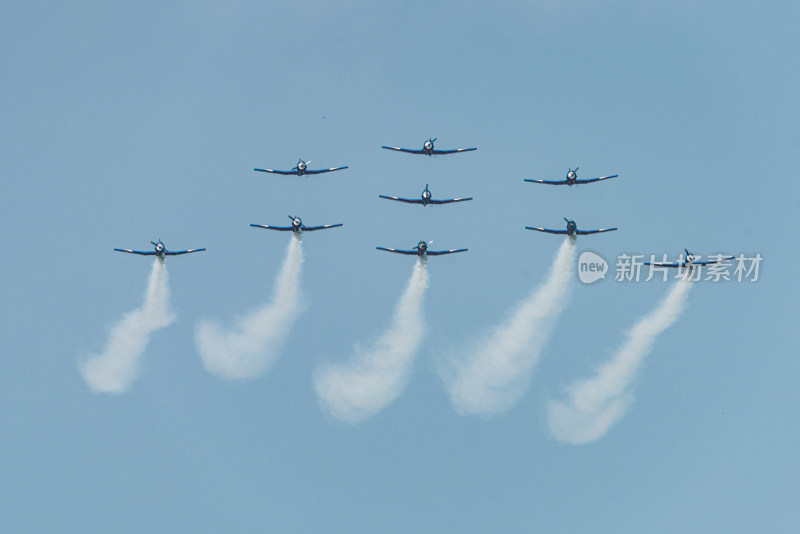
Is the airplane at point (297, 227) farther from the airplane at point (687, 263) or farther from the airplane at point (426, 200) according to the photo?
the airplane at point (687, 263)

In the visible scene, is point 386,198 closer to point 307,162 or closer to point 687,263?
point 307,162

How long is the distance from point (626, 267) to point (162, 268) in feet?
177

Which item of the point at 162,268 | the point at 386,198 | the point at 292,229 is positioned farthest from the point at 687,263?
the point at 162,268

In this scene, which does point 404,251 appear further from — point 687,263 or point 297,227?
point 687,263

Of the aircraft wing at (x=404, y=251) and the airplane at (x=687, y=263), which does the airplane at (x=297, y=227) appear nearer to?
the aircraft wing at (x=404, y=251)

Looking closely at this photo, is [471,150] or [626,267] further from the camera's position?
[471,150]

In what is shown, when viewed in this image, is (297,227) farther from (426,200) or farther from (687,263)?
(687,263)

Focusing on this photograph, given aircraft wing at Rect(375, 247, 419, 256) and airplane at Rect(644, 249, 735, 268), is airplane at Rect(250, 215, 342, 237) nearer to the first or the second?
aircraft wing at Rect(375, 247, 419, 256)

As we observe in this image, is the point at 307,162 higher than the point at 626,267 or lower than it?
higher

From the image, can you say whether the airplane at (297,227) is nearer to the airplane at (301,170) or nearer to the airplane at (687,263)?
the airplane at (301,170)

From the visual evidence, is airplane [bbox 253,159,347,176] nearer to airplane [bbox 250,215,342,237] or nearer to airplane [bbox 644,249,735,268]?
airplane [bbox 250,215,342,237]

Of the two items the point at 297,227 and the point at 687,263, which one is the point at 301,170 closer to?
the point at 297,227

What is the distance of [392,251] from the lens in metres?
101

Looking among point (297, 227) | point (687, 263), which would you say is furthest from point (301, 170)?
point (687, 263)
